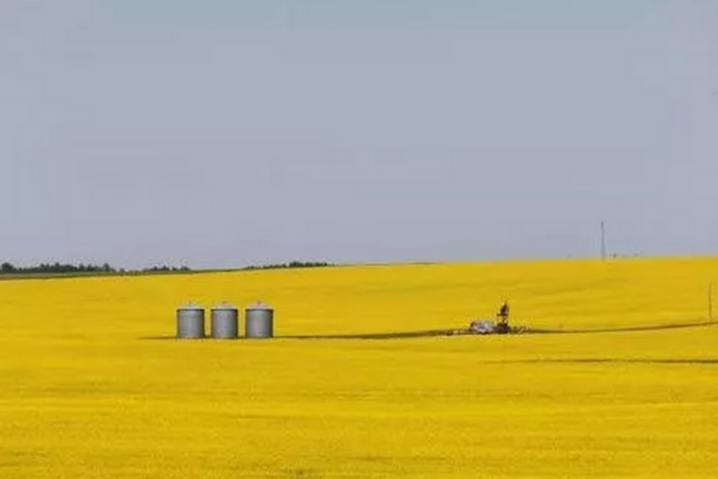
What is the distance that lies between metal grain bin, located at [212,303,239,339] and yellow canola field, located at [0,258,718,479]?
205 cm

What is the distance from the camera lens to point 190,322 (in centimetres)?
4409

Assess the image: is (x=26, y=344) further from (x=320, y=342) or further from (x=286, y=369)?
(x=286, y=369)

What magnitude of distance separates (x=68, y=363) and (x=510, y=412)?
12.8 m

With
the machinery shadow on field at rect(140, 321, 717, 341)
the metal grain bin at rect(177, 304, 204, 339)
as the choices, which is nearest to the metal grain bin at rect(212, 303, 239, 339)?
the metal grain bin at rect(177, 304, 204, 339)

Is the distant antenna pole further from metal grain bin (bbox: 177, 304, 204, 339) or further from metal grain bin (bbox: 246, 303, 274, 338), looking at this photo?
metal grain bin (bbox: 177, 304, 204, 339)

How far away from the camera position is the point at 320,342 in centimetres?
3891

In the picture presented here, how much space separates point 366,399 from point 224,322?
76.0ft

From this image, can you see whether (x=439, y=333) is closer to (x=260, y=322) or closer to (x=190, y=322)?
(x=260, y=322)

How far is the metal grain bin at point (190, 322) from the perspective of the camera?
43.9 metres

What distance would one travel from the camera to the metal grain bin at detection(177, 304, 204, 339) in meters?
43.9

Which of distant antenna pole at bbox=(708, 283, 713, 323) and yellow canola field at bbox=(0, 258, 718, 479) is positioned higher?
distant antenna pole at bbox=(708, 283, 713, 323)

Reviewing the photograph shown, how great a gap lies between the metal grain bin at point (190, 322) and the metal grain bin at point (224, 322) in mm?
385

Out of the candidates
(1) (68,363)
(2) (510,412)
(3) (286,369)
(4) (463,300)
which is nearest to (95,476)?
(2) (510,412)

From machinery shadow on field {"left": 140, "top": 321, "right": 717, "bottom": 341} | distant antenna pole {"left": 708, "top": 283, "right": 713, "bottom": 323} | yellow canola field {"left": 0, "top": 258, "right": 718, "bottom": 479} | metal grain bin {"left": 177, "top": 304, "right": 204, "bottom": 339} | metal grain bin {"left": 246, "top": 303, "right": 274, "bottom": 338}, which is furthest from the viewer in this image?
distant antenna pole {"left": 708, "top": 283, "right": 713, "bottom": 323}
